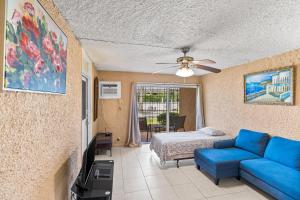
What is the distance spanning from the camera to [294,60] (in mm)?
2855

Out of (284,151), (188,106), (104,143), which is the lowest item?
(104,143)

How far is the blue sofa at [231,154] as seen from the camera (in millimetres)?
2875

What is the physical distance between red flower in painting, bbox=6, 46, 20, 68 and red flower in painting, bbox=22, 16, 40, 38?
206mm

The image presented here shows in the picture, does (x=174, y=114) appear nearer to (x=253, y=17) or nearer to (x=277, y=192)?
(x=277, y=192)

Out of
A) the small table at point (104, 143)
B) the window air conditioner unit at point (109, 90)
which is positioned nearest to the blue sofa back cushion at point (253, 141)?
the small table at point (104, 143)

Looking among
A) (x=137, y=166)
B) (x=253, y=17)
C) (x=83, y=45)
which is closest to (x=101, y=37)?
(x=83, y=45)

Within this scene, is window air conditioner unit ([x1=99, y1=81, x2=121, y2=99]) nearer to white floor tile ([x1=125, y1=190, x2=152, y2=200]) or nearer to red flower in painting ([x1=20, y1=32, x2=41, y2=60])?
white floor tile ([x1=125, y1=190, x2=152, y2=200])

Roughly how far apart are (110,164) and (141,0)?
2.28 meters

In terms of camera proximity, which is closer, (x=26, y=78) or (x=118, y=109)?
(x=26, y=78)

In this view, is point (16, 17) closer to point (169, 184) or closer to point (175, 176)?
point (169, 184)

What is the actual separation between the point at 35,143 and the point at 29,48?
0.66 meters

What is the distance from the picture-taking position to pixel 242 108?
3.94 meters

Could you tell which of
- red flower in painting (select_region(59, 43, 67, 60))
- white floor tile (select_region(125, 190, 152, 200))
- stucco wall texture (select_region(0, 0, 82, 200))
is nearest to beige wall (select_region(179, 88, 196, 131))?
white floor tile (select_region(125, 190, 152, 200))

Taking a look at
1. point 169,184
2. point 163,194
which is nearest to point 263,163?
point 169,184
